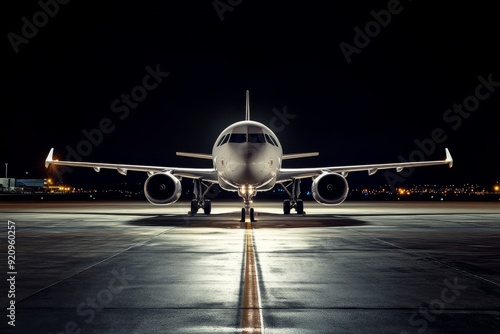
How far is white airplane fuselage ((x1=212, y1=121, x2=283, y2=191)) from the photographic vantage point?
21.3 m

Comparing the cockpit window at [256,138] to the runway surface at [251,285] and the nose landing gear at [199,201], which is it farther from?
the runway surface at [251,285]

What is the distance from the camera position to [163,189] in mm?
23859

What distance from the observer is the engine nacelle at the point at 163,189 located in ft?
77.5

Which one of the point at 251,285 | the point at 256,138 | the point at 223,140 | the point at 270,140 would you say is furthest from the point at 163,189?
the point at 251,285

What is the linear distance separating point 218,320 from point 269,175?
16568 millimetres

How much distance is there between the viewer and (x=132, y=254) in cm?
1152

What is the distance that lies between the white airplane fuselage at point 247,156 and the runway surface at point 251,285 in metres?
6.90

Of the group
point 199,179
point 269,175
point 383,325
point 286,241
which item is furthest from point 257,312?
point 199,179

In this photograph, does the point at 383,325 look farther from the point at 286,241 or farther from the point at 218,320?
the point at 286,241

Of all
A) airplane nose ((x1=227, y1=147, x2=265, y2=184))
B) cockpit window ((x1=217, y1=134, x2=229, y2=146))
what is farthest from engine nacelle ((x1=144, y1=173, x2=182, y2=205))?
airplane nose ((x1=227, y1=147, x2=265, y2=184))

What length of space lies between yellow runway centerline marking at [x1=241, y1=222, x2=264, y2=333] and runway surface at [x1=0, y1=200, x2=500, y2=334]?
2 cm

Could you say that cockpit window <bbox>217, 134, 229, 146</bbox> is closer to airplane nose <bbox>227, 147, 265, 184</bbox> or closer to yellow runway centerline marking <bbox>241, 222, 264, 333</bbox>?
airplane nose <bbox>227, 147, 265, 184</bbox>

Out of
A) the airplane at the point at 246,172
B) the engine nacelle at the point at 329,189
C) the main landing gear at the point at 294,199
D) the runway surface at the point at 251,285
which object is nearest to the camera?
the runway surface at the point at 251,285

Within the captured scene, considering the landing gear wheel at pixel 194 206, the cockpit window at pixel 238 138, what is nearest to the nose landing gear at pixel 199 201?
the landing gear wheel at pixel 194 206
